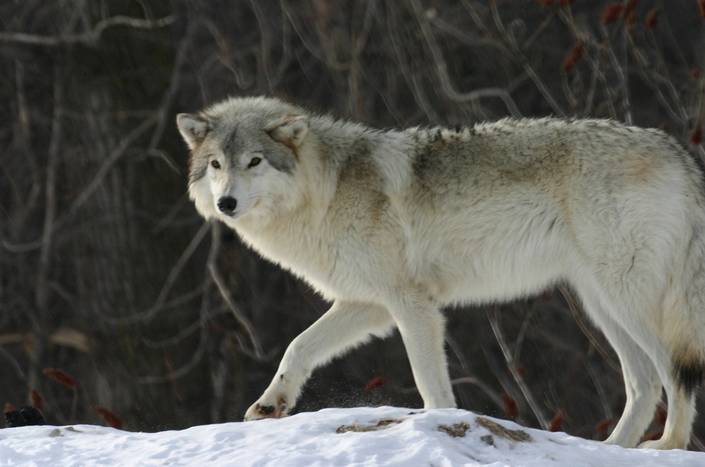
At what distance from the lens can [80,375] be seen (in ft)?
42.4

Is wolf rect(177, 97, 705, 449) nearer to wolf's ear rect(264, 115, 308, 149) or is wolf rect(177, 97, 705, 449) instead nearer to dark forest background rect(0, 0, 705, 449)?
wolf's ear rect(264, 115, 308, 149)

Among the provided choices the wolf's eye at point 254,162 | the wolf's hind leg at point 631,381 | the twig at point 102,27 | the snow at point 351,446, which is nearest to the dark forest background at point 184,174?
the twig at point 102,27

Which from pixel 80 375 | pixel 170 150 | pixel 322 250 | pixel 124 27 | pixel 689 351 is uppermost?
pixel 124 27

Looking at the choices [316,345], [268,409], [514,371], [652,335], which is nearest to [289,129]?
[316,345]

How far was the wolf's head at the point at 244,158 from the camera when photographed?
20.9 feet

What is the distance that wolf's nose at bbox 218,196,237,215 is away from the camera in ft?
20.4

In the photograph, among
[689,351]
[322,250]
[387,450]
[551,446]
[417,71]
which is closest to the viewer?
[387,450]

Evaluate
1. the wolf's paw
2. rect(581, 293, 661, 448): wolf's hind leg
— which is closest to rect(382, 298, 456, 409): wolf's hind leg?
the wolf's paw

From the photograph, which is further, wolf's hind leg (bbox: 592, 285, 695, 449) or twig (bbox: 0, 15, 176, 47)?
twig (bbox: 0, 15, 176, 47)

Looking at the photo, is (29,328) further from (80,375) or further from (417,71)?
(417,71)

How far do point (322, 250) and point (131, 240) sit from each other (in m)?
4.59

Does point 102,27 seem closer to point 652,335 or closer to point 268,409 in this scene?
point 268,409

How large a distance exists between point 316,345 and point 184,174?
184 inches

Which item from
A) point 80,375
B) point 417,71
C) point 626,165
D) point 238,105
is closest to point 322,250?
point 238,105
